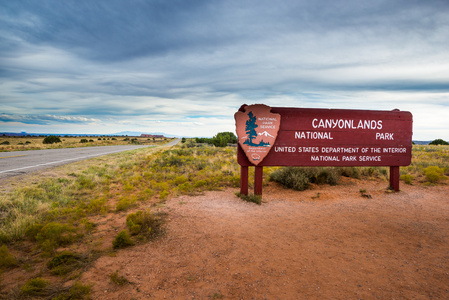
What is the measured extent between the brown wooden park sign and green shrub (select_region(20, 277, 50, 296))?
17.5 feet

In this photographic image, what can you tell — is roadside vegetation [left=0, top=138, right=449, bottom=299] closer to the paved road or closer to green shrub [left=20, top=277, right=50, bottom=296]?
green shrub [left=20, top=277, right=50, bottom=296]

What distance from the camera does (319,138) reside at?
7.89 metres

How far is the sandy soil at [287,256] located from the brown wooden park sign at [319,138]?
1.68m

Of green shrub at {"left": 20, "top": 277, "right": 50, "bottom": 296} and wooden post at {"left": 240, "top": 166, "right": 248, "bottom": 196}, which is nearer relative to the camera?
green shrub at {"left": 20, "top": 277, "right": 50, "bottom": 296}

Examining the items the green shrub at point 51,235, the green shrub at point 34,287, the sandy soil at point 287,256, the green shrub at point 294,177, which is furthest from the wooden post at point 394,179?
the green shrub at point 34,287

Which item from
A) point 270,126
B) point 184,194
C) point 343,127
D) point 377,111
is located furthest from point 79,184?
point 377,111

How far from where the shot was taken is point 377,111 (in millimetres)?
8227

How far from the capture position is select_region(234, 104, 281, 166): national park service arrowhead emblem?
7430 mm

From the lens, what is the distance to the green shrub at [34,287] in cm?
289

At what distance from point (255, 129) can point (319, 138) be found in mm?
2095

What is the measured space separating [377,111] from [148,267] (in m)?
8.16

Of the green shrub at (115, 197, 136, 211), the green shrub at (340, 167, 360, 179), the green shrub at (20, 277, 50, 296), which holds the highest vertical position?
the green shrub at (340, 167, 360, 179)

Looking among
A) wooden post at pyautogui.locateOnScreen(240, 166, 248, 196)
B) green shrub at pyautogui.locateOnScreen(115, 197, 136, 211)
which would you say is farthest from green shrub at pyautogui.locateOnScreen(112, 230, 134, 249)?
wooden post at pyautogui.locateOnScreen(240, 166, 248, 196)

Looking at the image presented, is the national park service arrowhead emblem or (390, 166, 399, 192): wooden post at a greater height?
the national park service arrowhead emblem
